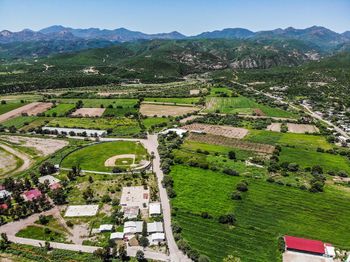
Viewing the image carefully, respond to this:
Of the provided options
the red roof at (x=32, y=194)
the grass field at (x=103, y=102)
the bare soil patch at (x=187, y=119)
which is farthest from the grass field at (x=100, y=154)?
the grass field at (x=103, y=102)

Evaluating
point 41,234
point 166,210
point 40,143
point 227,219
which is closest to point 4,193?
point 41,234

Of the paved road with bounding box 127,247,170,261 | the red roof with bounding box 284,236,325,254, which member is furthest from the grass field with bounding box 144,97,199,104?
the paved road with bounding box 127,247,170,261

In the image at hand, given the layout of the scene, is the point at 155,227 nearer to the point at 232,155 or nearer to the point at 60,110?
the point at 232,155

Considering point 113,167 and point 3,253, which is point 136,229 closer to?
point 3,253

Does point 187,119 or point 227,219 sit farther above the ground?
point 187,119

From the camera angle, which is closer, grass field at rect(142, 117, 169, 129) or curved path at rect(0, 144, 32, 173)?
curved path at rect(0, 144, 32, 173)

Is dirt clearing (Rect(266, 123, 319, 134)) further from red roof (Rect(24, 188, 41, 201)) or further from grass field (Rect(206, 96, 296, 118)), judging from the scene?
red roof (Rect(24, 188, 41, 201))

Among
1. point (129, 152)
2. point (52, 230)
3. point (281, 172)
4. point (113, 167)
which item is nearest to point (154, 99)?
point (129, 152)
